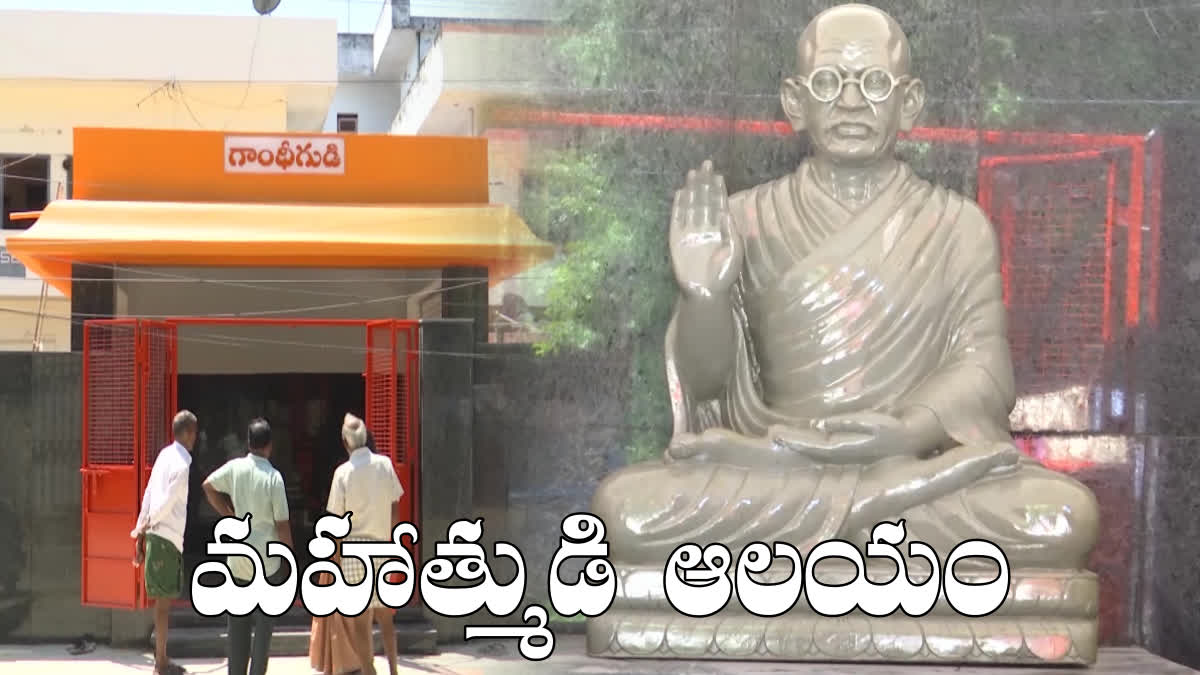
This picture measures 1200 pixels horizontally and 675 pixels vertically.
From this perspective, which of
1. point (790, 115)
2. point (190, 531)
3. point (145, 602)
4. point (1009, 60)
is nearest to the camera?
point (790, 115)

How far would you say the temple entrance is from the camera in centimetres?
676

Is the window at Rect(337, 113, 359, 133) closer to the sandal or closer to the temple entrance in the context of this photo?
the temple entrance

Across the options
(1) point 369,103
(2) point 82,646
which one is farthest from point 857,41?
(2) point 82,646

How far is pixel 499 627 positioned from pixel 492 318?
1022 millimetres

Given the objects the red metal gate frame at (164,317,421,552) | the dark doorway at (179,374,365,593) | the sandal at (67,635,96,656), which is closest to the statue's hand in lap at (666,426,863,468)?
the red metal gate frame at (164,317,421,552)

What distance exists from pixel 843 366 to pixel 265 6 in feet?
8.31

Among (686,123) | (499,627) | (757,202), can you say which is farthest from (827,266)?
(499,627)

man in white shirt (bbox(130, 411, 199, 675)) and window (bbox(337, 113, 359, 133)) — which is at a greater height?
window (bbox(337, 113, 359, 133))

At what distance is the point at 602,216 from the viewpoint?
20.7 ft

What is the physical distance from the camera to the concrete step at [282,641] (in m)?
6.68

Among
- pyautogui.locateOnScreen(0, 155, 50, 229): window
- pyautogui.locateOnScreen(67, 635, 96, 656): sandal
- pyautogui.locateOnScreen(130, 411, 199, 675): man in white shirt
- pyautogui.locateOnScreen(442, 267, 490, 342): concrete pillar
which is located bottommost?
pyautogui.locateOnScreen(67, 635, 96, 656): sandal

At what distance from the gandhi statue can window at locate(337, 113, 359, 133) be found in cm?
160

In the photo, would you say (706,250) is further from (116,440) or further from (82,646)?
(82,646)

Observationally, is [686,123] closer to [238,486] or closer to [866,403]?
[866,403]
